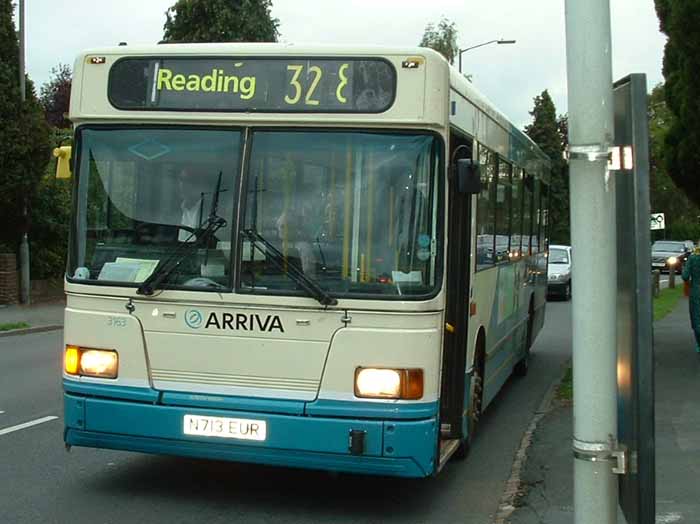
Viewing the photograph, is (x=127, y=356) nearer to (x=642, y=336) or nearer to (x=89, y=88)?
(x=89, y=88)

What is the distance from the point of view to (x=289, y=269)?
264 inches

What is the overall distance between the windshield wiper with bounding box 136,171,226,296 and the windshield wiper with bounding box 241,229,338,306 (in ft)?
0.70

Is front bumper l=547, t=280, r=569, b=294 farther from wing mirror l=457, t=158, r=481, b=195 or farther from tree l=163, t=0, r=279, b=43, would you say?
wing mirror l=457, t=158, r=481, b=195

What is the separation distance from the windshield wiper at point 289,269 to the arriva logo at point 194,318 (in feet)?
1.87

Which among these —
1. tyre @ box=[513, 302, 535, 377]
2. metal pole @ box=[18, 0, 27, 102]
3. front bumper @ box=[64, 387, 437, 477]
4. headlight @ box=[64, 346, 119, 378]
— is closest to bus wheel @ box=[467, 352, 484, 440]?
front bumper @ box=[64, 387, 437, 477]

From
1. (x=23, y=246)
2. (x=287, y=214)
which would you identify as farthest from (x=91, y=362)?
(x=23, y=246)

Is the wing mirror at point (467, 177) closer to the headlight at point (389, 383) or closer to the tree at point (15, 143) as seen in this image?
the headlight at point (389, 383)

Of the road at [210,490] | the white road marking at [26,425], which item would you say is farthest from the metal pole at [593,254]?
the white road marking at [26,425]

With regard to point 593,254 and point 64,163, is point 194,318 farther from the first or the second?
point 593,254

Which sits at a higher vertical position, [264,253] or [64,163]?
[64,163]

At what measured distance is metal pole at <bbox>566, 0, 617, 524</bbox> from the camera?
3432 millimetres

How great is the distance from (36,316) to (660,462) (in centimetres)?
1771

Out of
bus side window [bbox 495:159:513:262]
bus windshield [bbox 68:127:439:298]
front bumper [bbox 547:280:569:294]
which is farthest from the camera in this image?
front bumper [bbox 547:280:569:294]

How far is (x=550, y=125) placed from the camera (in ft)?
264
